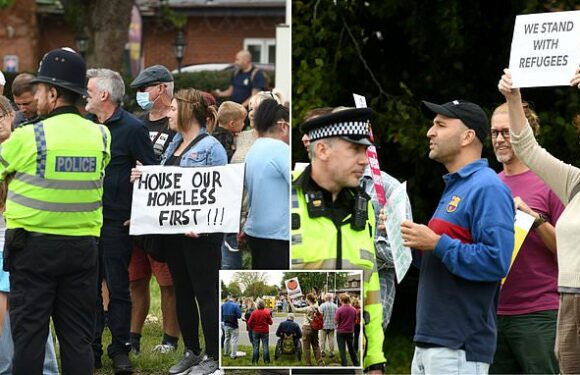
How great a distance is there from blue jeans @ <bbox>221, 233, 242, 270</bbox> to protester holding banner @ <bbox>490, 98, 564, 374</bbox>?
1.33m

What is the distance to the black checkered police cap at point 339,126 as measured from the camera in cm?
564

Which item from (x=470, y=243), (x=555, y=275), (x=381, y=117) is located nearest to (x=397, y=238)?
(x=470, y=243)

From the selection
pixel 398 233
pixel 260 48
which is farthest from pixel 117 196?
pixel 260 48

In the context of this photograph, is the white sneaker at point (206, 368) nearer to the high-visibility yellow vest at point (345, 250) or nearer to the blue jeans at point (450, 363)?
the high-visibility yellow vest at point (345, 250)

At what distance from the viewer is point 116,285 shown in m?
7.25

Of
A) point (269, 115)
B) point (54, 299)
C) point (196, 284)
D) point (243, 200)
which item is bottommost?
point (54, 299)

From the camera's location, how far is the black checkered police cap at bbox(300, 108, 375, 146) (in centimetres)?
564

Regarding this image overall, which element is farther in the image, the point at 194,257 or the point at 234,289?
the point at 194,257

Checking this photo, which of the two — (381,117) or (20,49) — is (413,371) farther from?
(20,49)

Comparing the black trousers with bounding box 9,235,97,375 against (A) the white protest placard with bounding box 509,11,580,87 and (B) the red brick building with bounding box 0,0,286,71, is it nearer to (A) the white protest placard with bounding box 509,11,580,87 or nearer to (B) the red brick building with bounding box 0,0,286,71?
(A) the white protest placard with bounding box 509,11,580,87

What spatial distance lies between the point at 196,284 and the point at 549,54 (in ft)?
7.20

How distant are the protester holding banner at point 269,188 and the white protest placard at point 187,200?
88 mm

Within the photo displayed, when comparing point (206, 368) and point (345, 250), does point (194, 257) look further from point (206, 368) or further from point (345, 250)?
point (345, 250)

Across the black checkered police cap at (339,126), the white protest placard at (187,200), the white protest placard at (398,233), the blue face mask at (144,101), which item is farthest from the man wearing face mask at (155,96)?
the white protest placard at (398,233)
